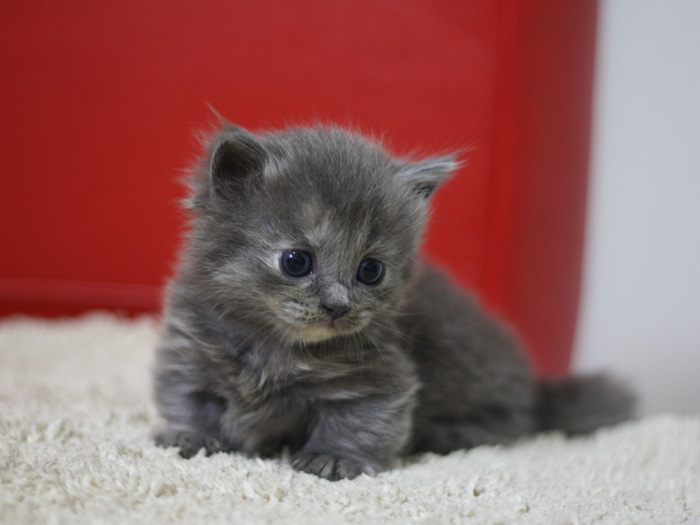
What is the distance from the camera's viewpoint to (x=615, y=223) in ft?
8.87

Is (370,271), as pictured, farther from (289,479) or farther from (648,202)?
(648,202)

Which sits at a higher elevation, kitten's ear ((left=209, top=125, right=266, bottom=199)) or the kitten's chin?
kitten's ear ((left=209, top=125, right=266, bottom=199))

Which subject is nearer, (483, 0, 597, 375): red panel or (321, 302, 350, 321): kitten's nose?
(321, 302, 350, 321): kitten's nose

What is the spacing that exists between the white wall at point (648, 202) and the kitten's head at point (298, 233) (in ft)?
4.32

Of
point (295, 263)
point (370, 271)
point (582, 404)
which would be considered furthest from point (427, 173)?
point (582, 404)

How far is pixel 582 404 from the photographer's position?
2340 millimetres

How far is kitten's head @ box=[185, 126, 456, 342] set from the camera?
1.51m

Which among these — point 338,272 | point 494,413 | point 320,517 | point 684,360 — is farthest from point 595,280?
point 320,517

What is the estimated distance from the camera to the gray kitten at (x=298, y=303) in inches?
59.8

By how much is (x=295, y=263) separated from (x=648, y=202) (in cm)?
164

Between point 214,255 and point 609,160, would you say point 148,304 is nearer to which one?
point 214,255

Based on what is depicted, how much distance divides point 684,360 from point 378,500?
162 cm

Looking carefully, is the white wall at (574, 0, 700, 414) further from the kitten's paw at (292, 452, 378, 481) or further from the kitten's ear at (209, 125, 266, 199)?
the kitten's ear at (209, 125, 266, 199)

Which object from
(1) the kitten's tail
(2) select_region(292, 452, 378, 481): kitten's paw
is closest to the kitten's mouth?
(2) select_region(292, 452, 378, 481): kitten's paw
